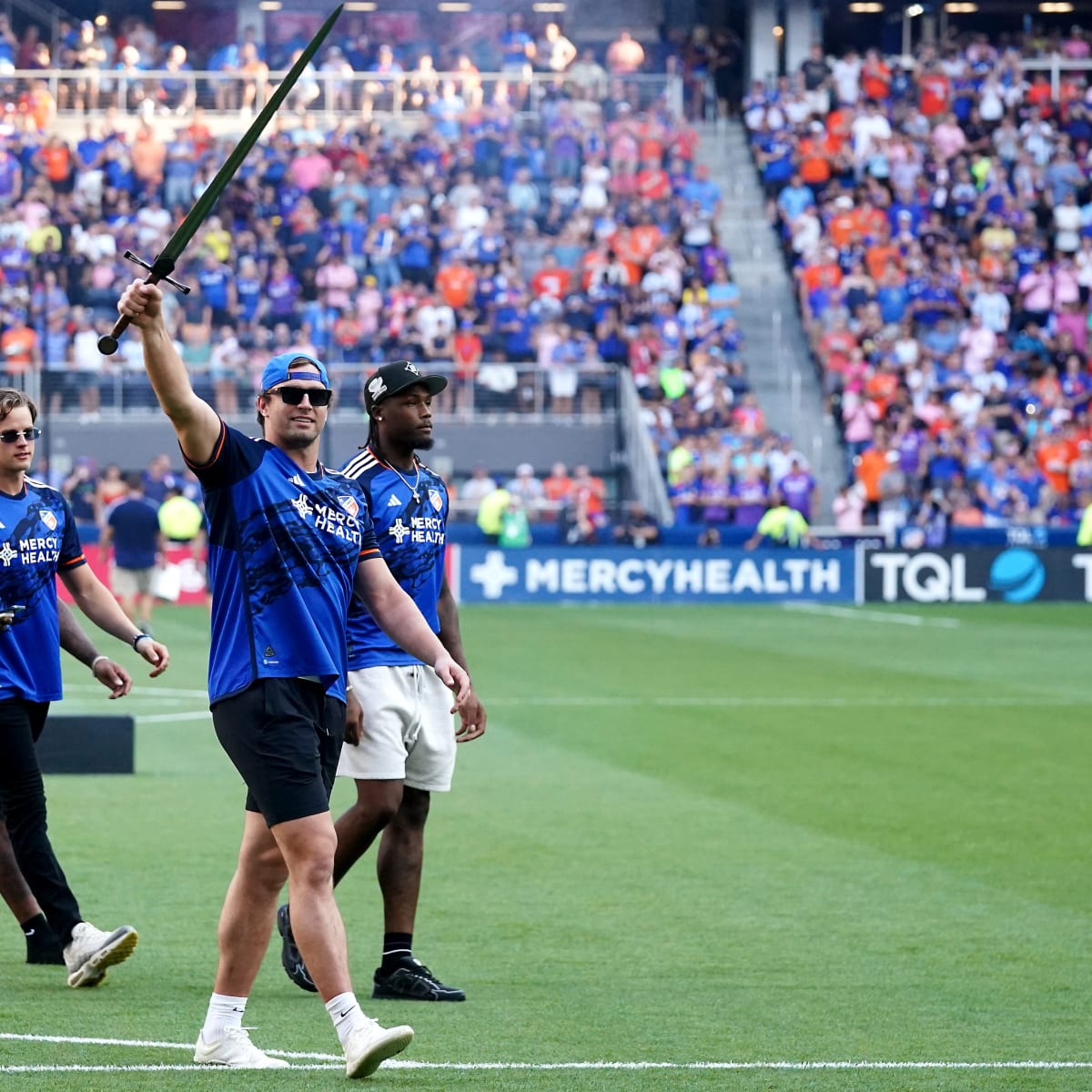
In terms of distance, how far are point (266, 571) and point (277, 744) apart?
0.48 meters

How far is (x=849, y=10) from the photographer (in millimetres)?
42469

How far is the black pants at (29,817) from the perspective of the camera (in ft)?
24.1

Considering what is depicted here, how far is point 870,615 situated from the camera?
2825cm

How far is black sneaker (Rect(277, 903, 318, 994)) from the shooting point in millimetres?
7078

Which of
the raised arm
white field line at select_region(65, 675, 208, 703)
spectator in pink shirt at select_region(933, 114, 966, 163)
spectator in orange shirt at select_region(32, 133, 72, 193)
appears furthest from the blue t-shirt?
spectator in pink shirt at select_region(933, 114, 966, 163)

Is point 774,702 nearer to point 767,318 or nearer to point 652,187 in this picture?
point 767,318

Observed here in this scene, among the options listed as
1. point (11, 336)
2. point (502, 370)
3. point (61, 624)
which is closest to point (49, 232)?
point (11, 336)

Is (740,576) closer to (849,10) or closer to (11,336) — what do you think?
(11,336)

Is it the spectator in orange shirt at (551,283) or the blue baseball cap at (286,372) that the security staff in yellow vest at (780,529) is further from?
the blue baseball cap at (286,372)

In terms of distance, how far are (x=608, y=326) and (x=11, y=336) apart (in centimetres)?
934

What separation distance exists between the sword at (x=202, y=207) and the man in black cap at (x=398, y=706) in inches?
58.9

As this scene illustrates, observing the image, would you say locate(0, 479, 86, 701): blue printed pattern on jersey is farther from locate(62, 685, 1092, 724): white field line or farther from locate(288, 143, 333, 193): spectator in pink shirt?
locate(288, 143, 333, 193): spectator in pink shirt

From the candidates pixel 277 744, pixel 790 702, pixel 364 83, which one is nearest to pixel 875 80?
pixel 364 83

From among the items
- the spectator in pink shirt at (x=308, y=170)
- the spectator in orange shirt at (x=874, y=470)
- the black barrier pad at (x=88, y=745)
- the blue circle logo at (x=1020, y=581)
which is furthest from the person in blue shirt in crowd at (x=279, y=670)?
the spectator in pink shirt at (x=308, y=170)
